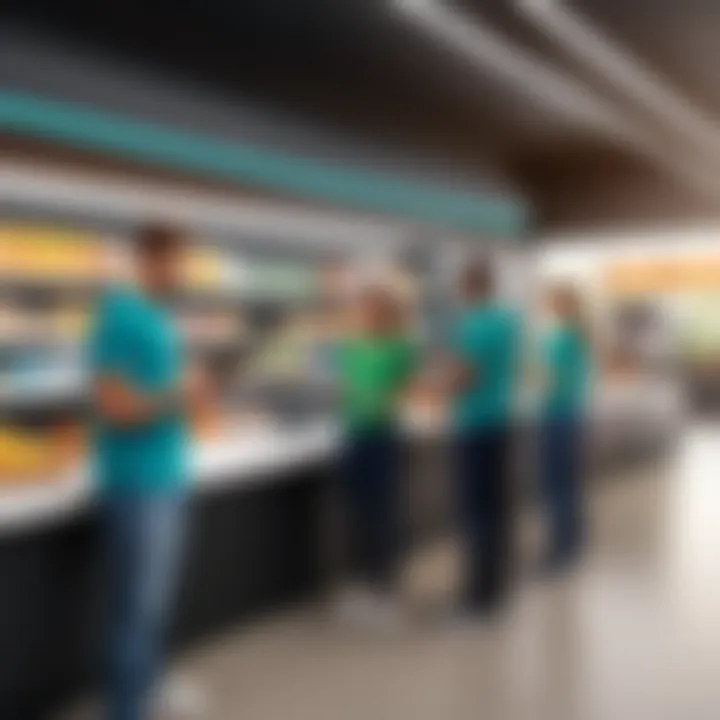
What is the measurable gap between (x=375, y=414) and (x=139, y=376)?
186 cm

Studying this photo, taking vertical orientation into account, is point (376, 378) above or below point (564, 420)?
above

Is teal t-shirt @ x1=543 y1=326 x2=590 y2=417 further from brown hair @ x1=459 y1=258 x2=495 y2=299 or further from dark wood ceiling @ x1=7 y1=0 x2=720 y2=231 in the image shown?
dark wood ceiling @ x1=7 y1=0 x2=720 y2=231

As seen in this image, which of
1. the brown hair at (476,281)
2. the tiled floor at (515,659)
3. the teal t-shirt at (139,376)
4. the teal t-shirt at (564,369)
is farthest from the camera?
the teal t-shirt at (564,369)

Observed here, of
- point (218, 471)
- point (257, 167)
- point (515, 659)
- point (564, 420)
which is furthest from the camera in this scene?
point (257, 167)

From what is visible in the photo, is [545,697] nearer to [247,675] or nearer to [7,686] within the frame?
[247,675]


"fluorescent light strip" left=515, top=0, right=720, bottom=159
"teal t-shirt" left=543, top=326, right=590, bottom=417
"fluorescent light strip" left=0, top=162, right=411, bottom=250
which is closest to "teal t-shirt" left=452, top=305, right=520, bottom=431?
"teal t-shirt" left=543, top=326, right=590, bottom=417

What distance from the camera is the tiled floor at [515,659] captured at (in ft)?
11.5

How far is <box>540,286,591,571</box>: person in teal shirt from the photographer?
18.3 feet

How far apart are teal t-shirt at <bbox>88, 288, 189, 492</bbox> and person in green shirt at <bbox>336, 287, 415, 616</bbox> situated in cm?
167

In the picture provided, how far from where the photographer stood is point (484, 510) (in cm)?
447

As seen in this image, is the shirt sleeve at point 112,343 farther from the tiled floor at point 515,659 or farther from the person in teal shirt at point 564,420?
the person in teal shirt at point 564,420

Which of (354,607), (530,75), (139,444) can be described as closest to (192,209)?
(530,75)

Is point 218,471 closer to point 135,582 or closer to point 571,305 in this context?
point 135,582

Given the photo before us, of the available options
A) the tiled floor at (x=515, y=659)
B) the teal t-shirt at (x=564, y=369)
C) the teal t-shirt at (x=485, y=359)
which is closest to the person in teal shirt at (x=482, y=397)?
the teal t-shirt at (x=485, y=359)
